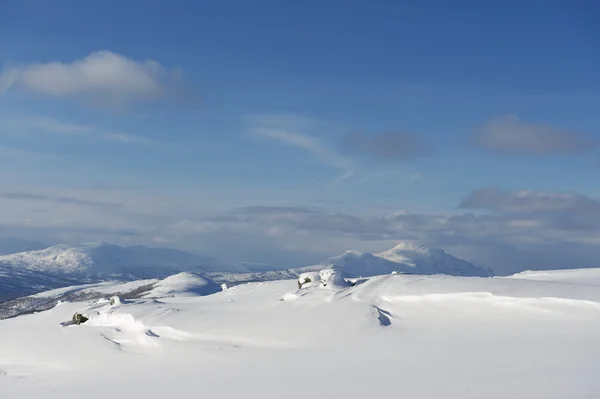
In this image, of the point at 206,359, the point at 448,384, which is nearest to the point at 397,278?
the point at 206,359

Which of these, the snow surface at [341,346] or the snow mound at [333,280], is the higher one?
the snow mound at [333,280]

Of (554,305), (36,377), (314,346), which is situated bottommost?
(36,377)

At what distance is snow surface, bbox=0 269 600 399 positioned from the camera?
22438 mm

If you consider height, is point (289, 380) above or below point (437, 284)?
below

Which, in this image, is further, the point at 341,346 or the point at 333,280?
the point at 333,280

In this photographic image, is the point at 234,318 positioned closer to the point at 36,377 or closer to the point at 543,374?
the point at 36,377

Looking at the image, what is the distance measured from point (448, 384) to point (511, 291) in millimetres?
12689

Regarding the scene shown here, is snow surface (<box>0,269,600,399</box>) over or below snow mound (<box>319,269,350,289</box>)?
below

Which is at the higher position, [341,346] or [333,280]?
[333,280]

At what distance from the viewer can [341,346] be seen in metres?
29.1

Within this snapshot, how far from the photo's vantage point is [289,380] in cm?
2464

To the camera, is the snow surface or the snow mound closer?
the snow surface

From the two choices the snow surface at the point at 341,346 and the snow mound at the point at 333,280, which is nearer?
the snow surface at the point at 341,346

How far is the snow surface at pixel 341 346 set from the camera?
22438 mm
